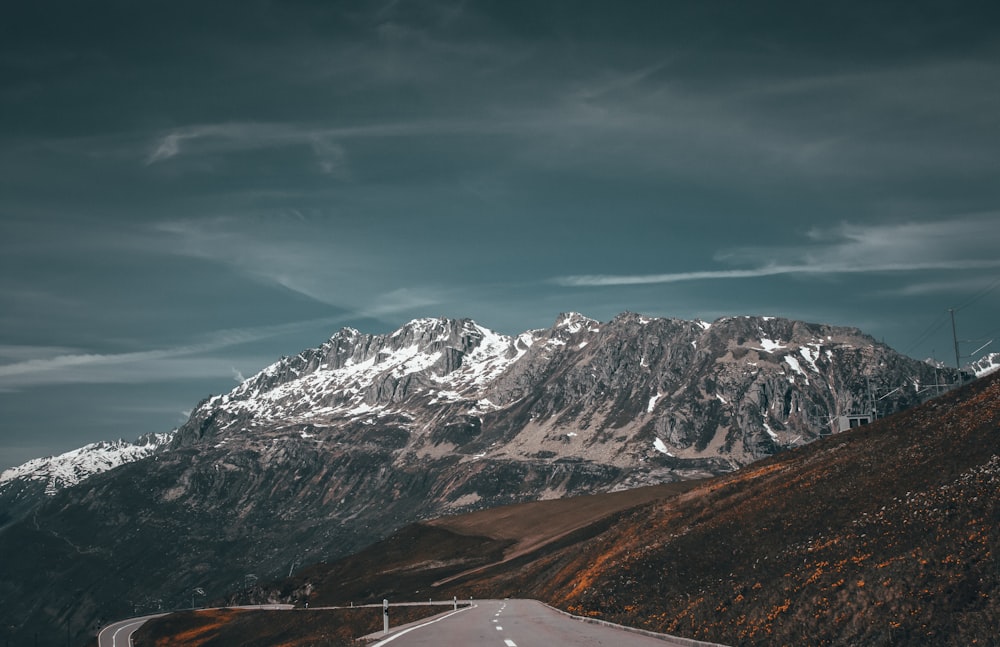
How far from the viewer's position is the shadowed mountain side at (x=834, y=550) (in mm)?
23812

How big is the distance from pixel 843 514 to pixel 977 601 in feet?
68.0

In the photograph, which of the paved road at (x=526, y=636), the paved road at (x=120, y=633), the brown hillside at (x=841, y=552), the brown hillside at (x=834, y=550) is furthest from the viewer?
the paved road at (x=120, y=633)

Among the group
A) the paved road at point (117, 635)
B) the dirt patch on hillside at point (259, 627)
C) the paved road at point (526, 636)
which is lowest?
the paved road at point (117, 635)

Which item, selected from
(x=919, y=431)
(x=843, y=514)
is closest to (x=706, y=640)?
(x=843, y=514)

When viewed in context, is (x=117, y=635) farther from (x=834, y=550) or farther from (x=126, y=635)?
(x=834, y=550)

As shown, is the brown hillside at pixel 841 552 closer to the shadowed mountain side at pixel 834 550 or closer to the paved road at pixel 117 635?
the shadowed mountain side at pixel 834 550

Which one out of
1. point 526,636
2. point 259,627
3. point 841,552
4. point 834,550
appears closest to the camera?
point 526,636

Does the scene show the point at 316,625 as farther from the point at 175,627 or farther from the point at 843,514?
the point at 843,514

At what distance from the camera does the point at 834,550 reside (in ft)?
111

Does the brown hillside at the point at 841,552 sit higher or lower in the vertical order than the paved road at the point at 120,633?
higher

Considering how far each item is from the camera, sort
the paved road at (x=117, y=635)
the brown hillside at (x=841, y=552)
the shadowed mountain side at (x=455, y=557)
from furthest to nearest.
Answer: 1. the paved road at (x=117, y=635)
2. the shadowed mountain side at (x=455, y=557)
3. the brown hillside at (x=841, y=552)

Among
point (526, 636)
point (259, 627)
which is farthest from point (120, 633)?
point (526, 636)

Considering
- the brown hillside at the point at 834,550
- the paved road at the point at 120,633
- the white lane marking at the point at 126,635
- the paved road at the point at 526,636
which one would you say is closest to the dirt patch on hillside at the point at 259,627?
the white lane marking at the point at 126,635

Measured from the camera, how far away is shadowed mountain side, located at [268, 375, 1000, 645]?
938 inches
